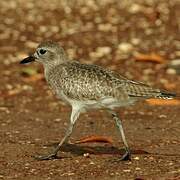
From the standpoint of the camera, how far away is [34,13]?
1781 centimetres

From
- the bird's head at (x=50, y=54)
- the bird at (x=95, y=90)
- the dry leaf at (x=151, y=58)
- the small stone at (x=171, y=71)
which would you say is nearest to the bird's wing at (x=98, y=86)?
the bird at (x=95, y=90)

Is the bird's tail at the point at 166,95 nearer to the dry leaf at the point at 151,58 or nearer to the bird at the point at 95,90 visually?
the bird at the point at 95,90

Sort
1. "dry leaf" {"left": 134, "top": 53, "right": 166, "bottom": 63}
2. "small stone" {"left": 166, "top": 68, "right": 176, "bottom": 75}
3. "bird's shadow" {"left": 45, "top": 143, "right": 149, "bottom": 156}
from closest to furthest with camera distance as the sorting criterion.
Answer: "bird's shadow" {"left": 45, "top": 143, "right": 149, "bottom": 156} → "small stone" {"left": 166, "top": 68, "right": 176, "bottom": 75} → "dry leaf" {"left": 134, "top": 53, "right": 166, "bottom": 63}

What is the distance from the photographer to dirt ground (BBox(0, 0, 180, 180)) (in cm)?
838

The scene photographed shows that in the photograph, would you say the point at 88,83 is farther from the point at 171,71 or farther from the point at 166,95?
the point at 171,71

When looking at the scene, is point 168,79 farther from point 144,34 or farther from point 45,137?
point 45,137

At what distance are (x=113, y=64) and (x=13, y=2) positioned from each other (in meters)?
4.72

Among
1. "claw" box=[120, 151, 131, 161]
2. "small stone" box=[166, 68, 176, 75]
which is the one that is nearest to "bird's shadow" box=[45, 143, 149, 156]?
"claw" box=[120, 151, 131, 161]

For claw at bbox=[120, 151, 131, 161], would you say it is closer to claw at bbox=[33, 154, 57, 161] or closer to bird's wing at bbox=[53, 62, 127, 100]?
bird's wing at bbox=[53, 62, 127, 100]

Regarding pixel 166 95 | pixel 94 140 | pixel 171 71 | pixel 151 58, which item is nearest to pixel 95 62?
pixel 151 58

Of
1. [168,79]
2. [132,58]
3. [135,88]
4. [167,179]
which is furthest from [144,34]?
[167,179]

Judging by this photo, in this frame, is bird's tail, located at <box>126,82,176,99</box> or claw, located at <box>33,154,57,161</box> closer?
bird's tail, located at <box>126,82,176,99</box>

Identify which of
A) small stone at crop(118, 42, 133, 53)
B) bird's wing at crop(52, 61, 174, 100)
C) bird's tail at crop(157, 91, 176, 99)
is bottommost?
bird's tail at crop(157, 91, 176, 99)

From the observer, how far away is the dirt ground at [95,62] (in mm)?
8383
